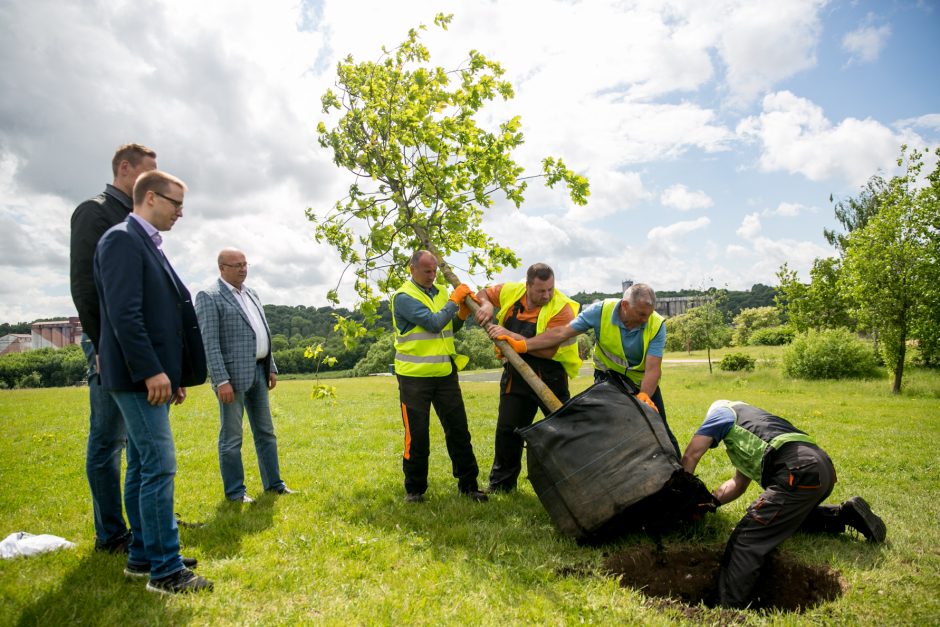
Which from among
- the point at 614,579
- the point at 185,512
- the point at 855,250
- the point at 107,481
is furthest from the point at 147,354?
the point at 855,250

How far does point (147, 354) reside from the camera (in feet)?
10.1

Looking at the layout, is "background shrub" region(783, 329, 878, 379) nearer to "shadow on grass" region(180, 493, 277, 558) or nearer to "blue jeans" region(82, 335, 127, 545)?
"shadow on grass" region(180, 493, 277, 558)

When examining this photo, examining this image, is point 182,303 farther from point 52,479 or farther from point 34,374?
point 34,374

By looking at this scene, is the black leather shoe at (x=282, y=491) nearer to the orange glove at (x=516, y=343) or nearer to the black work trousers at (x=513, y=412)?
the black work trousers at (x=513, y=412)

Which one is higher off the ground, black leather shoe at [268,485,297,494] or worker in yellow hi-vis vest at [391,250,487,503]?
worker in yellow hi-vis vest at [391,250,487,503]

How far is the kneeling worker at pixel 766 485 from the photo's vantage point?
11.8ft

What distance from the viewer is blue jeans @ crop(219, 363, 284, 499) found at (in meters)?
5.16

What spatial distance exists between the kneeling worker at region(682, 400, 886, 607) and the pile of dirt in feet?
0.62

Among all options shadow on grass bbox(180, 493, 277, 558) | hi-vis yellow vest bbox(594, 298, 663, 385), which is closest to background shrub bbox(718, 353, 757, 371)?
hi-vis yellow vest bbox(594, 298, 663, 385)

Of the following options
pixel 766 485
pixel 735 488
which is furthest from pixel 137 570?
pixel 735 488

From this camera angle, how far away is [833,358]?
67.0 ft

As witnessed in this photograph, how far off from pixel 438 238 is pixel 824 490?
5247 mm

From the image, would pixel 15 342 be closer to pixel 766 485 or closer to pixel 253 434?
pixel 253 434

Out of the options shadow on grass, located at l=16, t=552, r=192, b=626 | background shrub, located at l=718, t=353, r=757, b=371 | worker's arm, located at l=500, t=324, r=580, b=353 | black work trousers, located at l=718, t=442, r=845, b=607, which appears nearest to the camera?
shadow on grass, located at l=16, t=552, r=192, b=626
